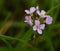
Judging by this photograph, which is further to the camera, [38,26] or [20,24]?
[20,24]

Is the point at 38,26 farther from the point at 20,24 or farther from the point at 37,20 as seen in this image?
the point at 20,24

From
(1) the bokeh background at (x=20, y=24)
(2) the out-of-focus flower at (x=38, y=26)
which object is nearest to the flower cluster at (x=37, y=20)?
(2) the out-of-focus flower at (x=38, y=26)

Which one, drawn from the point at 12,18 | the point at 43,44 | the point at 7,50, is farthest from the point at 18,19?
the point at 7,50

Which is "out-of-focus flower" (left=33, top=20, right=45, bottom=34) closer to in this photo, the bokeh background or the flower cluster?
the flower cluster

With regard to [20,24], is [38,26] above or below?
below

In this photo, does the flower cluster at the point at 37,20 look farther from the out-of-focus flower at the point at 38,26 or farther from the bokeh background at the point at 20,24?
the bokeh background at the point at 20,24

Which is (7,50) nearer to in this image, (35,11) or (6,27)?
(35,11)

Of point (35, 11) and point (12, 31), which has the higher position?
point (12, 31)

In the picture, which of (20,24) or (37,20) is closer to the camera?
(37,20)

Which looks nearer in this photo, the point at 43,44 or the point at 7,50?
the point at 7,50

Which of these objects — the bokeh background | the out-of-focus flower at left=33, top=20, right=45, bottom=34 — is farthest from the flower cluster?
the bokeh background

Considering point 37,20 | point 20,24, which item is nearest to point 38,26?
point 37,20
